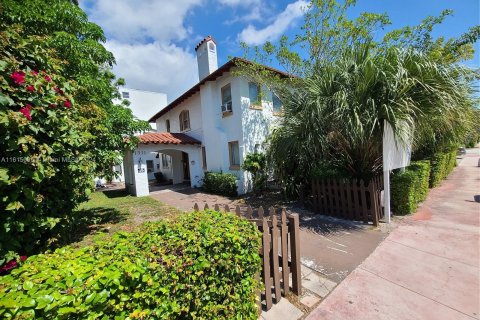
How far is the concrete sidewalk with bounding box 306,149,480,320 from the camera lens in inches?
105

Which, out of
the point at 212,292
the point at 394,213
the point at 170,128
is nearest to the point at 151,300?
the point at 212,292

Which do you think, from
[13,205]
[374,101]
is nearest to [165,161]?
[374,101]

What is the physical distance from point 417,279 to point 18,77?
228 inches

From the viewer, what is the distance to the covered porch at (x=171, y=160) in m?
12.4

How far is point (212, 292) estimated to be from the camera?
2059 millimetres

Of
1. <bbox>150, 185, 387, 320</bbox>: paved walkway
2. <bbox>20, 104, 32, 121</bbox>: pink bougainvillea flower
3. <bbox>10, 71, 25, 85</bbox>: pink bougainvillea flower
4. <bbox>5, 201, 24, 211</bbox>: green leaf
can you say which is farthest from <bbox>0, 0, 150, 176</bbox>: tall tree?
<bbox>150, 185, 387, 320</bbox>: paved walkway

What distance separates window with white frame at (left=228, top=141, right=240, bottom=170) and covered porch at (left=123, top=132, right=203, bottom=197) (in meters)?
3.00

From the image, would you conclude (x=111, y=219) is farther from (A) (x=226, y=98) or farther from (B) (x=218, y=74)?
(B) (x=218, y=74)

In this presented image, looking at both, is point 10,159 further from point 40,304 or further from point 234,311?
point 234,311

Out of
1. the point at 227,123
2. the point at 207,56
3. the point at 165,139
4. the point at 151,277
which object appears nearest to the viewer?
the point at 151,277

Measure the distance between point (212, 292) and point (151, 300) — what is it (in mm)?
613

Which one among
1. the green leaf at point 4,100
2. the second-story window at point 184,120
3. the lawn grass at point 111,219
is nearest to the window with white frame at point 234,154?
the lawn grass at point 111,219

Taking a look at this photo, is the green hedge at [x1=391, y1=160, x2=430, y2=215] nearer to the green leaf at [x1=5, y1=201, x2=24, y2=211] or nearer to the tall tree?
the tall tree

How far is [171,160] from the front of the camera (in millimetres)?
17234
